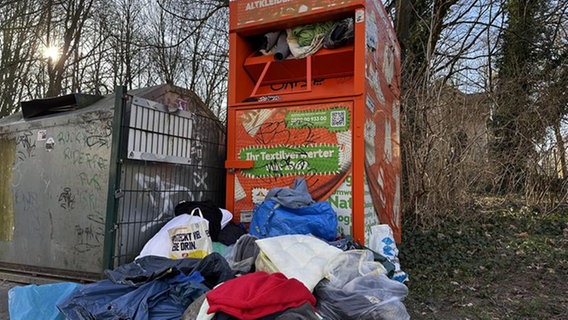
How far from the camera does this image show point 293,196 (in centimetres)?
334

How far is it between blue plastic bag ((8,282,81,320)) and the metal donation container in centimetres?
54

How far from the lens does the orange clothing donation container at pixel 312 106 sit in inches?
141

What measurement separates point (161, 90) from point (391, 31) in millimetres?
3012

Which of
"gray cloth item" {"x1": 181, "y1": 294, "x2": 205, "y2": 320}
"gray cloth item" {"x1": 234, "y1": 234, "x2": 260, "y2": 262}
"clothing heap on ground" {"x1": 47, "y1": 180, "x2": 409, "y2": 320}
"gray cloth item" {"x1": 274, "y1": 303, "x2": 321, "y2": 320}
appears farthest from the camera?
"gray cloth item" {"x1": 234, "y1": 234, "x2": 260, "y2": 262}

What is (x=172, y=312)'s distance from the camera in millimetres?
2305

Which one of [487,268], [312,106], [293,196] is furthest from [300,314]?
[487,268]

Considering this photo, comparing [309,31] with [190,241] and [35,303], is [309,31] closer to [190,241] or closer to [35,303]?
[190,241]

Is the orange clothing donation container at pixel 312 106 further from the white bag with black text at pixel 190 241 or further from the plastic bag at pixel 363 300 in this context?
the plastic bag at pixel 363 300

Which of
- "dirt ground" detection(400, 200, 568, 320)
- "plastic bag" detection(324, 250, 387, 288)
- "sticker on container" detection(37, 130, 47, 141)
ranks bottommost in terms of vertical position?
"dirt ground" detection(400, 200, 568, 320)

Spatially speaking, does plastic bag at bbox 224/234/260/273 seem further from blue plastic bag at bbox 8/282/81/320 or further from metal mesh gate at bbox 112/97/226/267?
blue plastic bag at bbox 8/282/81/320

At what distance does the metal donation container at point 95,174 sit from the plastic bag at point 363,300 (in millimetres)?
1798

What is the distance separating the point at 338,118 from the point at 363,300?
181 centimetres

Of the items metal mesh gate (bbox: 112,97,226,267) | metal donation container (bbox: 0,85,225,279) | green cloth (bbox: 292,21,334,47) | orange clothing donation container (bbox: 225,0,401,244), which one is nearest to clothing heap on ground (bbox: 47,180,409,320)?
metal mesh gate (bbox: 112,97,226,267)

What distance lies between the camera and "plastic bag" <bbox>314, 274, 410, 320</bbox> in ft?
7.24
